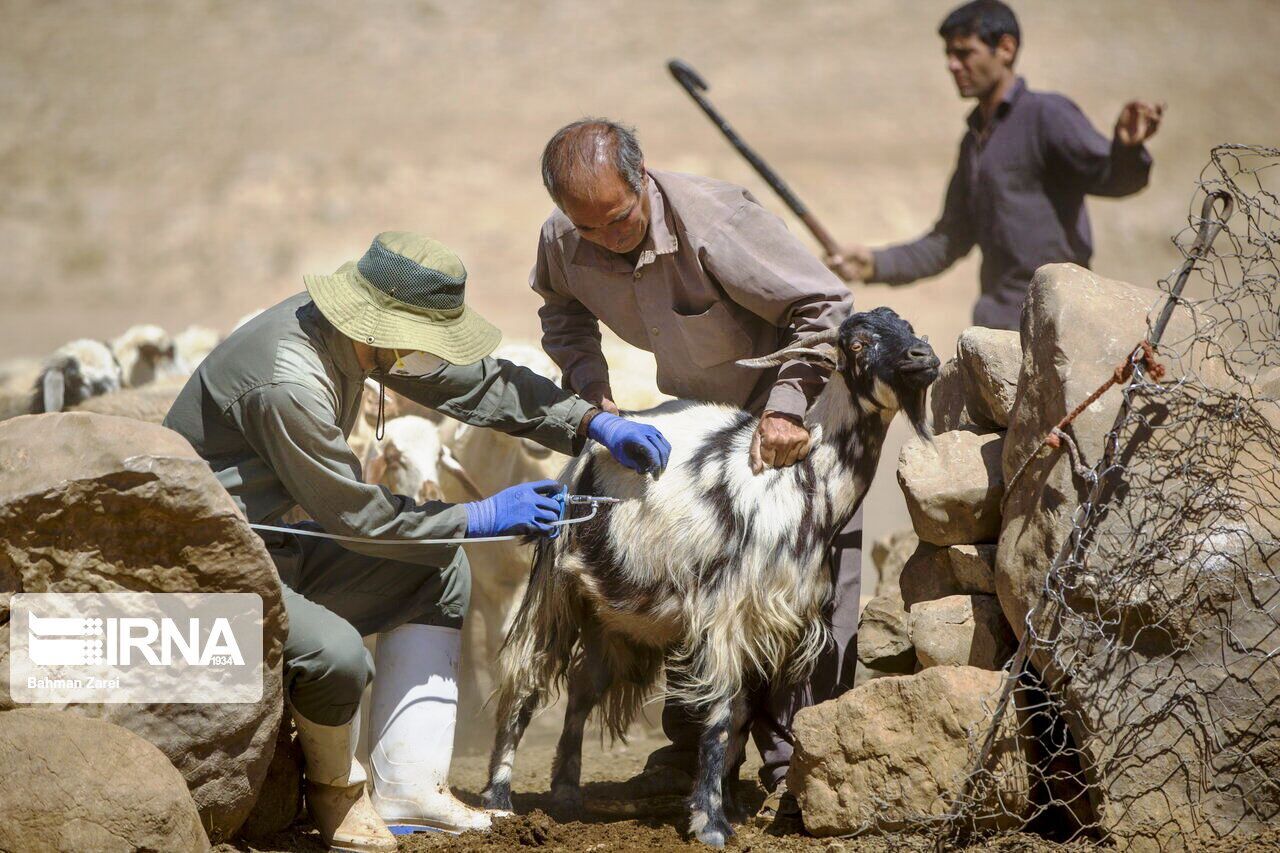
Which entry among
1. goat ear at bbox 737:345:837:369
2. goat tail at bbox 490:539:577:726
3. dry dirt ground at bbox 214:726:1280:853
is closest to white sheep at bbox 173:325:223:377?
dry dirt ground at bbox 214:726:1280:853

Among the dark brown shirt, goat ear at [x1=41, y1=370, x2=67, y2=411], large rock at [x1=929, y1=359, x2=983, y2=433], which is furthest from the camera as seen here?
goat ear at [x1=41, y1=370, x2=67, y2=411]

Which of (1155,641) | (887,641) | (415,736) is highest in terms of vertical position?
(1155,641)

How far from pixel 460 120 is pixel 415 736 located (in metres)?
24.5

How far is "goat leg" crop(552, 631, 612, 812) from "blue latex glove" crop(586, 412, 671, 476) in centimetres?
69

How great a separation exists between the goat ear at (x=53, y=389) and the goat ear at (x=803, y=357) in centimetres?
613

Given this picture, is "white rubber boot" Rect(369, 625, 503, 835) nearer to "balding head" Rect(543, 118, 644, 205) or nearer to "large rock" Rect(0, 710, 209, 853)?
"large rock" Rect(0, 710, 209, 853)

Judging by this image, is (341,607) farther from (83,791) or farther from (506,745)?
(83,791)

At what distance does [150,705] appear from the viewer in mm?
3744

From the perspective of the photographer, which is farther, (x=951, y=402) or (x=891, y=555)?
(x=891, y=555)

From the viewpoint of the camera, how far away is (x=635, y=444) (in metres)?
4.46

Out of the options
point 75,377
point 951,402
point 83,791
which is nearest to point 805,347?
point 951,402

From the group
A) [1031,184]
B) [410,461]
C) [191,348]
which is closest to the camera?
[410,461]

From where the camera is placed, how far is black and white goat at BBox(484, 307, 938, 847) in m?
4.39

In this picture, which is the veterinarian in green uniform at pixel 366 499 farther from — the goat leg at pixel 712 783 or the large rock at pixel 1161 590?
the large rock at pixel 1161 590
